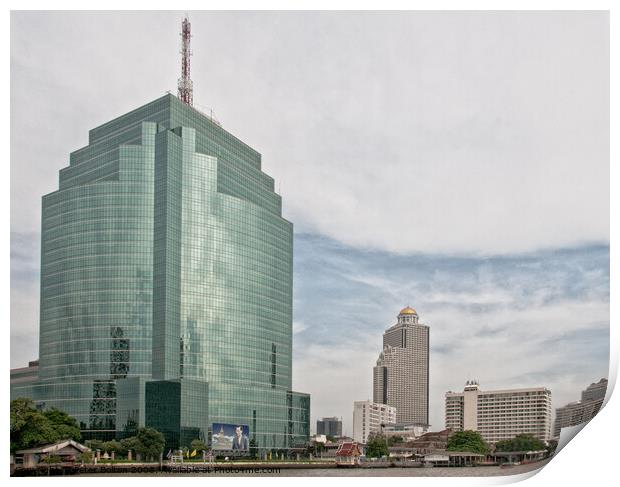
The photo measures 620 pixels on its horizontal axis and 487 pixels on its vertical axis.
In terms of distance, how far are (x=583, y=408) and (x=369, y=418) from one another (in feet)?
145

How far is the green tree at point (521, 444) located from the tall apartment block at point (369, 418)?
63.2ft

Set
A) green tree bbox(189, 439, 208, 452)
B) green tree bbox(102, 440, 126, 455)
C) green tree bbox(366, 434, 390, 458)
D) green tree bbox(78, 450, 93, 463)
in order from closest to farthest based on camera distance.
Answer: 1. green tree bbox(78, 450, 93, 463)
2. green tree bbox(102, 440, 126, 455)
3. green tree bbox(189, 439, 208, 452)
4. green tree bbox(366, 434, 390, 458)

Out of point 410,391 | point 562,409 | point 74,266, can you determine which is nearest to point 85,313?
point 74,266

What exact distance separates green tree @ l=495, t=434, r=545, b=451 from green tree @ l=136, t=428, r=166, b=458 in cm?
1641

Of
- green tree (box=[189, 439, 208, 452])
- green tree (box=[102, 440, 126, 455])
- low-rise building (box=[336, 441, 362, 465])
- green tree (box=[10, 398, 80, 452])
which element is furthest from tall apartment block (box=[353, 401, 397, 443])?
green tree (box=[10, 398, 80, 452])

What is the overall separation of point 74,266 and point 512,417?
23.2 metres

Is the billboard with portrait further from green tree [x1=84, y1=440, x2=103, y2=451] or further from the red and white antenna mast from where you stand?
the red and white antenna mast

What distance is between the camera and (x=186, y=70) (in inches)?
1791

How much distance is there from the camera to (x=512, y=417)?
46156mm

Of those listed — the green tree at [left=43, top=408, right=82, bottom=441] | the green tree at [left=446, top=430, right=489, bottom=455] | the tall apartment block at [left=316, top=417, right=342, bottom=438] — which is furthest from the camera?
the tall apartment block at [left=316, top=417, right=342, bottom=438]

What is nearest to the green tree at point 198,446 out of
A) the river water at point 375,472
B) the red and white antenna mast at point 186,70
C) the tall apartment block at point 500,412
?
the river water at point 375,472

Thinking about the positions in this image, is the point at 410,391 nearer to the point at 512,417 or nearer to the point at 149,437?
the point at 512,417

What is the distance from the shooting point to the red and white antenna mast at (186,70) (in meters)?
42.1

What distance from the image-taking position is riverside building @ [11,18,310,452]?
45094 mm
